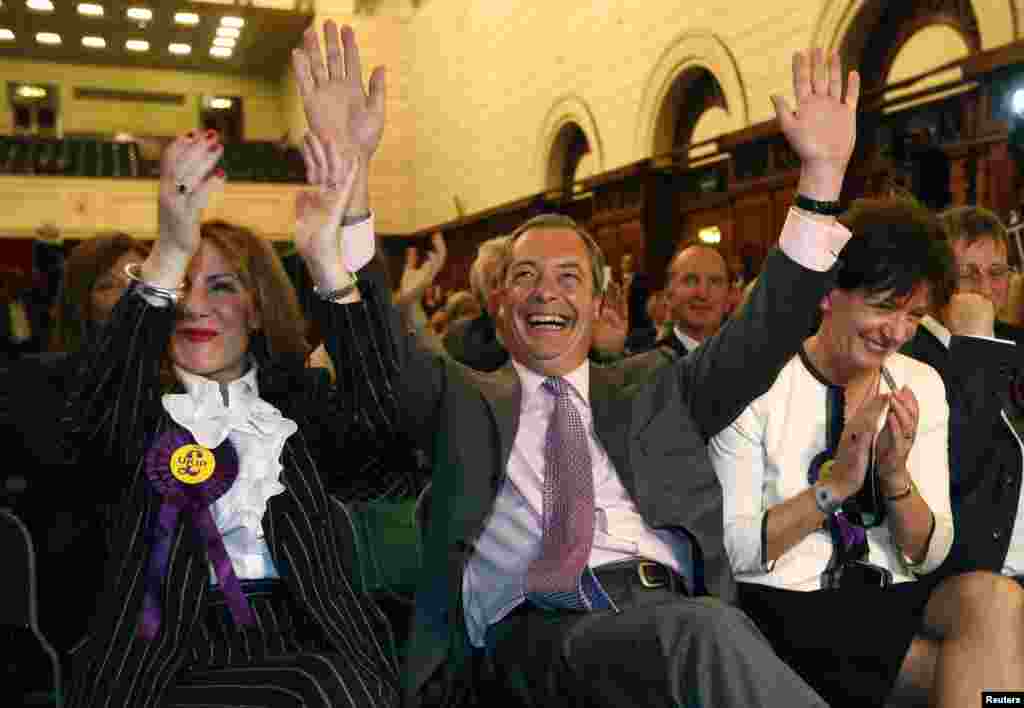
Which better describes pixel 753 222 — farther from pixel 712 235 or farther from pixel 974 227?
pixel 974 227

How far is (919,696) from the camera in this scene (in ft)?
6.63

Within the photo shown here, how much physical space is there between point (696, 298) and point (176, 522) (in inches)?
115

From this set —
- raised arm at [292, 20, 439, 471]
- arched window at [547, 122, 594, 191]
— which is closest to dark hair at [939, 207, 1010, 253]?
raised arm at [292, 20, 439, 471]

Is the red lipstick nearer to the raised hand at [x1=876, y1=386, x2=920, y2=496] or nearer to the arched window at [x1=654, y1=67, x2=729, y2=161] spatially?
the raised hand at [x1=876, y1=386, x2=920, y2=496]

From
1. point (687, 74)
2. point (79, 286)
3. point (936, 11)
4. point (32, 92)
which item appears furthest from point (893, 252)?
point (32, 92)

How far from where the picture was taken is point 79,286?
264 centimetres

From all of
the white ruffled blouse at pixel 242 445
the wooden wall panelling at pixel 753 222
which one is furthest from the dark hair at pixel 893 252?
the wooden wall panelling at pixel 753 222

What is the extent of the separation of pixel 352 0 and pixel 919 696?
17.8 meters

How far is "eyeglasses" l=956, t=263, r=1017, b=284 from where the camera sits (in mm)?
3066

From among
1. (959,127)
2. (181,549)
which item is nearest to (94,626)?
(181,549)

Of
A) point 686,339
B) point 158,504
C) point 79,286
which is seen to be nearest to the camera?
point 158,504

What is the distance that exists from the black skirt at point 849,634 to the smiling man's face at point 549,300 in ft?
2.12

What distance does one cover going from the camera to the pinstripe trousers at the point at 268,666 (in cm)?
179

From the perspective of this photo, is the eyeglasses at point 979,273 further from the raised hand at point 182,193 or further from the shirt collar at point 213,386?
the raised hand at point 182,193
